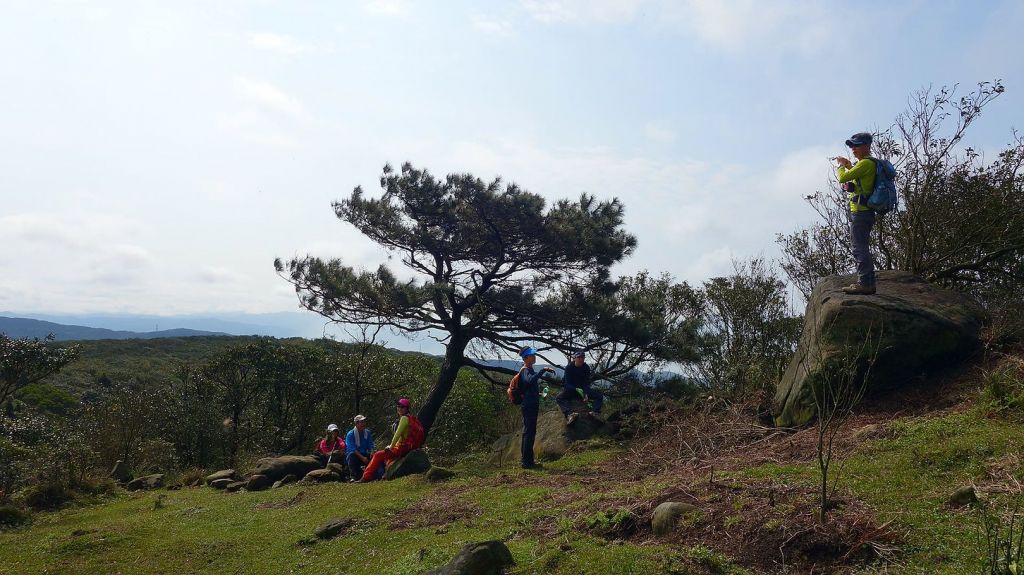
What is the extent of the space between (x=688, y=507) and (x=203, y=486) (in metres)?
12.8

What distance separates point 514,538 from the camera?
702 centimetres

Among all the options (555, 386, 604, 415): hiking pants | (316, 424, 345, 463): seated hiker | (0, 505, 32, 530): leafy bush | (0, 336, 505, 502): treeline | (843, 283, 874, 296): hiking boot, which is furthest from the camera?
(0, 336, 505, 502): treeline

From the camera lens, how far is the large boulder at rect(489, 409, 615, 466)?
1365 cm

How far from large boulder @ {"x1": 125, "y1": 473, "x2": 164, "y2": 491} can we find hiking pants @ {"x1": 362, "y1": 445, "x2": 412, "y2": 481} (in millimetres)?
6107

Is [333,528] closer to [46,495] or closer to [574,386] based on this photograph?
[574,386]

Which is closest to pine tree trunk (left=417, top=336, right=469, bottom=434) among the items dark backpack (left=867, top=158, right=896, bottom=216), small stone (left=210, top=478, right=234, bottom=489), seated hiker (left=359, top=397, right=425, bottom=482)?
seated hiker (left=359, top=397, right=425, bottom=482)

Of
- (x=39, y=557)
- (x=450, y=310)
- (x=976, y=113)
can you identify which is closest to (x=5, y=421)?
(x=39, y=557)

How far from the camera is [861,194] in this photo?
936 centimetres

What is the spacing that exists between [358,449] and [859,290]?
32.6ft

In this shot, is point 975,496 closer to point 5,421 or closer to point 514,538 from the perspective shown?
point 514,538

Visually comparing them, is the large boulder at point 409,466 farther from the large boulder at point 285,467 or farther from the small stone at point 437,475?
the large boulder at point 285,467

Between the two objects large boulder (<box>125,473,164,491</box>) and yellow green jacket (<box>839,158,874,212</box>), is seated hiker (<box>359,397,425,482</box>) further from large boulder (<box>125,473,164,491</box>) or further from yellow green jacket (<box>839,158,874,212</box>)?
yellow green jacket (<box>839,158,874,212</box>)

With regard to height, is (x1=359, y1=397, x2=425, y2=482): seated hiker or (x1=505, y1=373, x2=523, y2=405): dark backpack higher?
(x1=505, y1=373, x2=523, y2=405): dark backpack

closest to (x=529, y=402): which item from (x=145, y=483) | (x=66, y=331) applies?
(x=145, y=483)
